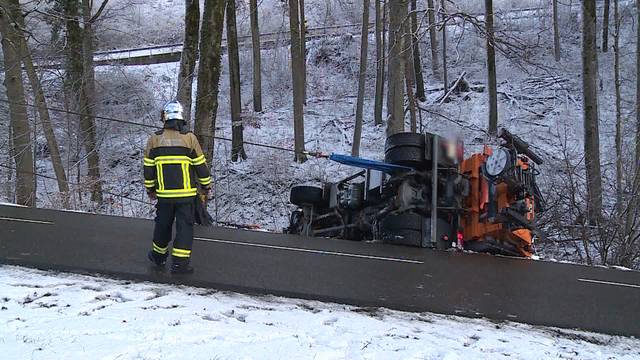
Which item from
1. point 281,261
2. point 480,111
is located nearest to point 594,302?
point 281,261

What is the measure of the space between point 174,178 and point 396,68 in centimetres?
816

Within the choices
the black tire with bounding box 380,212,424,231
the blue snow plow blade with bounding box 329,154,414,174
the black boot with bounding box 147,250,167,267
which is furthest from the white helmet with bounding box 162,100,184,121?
the black tire with bounding box 380,212,424,231

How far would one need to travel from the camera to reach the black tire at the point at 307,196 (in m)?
10.2

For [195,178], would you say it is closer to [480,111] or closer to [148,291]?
[148,291]

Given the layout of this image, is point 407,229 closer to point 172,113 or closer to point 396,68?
point 172,113

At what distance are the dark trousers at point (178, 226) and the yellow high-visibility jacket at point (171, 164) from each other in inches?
4.2

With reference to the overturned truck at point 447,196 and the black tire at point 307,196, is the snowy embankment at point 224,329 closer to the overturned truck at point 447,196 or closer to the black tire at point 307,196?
the overturned truck at point 447,196

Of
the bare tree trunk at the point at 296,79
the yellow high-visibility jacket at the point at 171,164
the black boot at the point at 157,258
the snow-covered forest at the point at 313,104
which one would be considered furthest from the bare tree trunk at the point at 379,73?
the black boot at the point at 157,258

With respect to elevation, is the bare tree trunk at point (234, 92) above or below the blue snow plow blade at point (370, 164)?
above

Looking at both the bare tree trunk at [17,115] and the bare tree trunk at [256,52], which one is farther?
the bare tree trunk at [256,52]

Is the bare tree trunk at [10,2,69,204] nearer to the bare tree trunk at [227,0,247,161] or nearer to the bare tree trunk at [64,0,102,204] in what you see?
the bare tree trunk at [64,0,102,204]

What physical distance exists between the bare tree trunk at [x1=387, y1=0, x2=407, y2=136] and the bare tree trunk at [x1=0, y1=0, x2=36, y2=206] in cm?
872

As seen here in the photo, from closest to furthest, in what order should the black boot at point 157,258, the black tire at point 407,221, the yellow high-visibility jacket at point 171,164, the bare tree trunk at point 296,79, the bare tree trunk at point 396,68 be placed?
the yellow high-visibility jacket at point 171,164 < the black boot at point 157,258 < the black tire at point 407,221 < the bare tree trunk at point 396,68 < the bare tree trunk at point 296,79

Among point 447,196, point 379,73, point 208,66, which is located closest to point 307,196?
point 447,196
